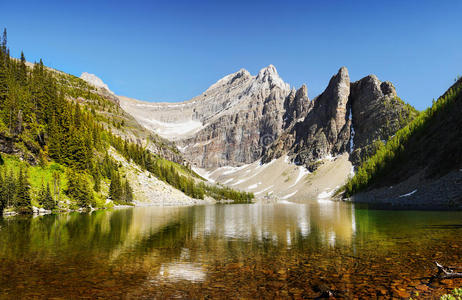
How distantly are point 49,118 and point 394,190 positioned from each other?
503 ft

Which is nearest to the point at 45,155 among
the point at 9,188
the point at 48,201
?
the point at 48,201

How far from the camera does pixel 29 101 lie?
102188 millimetres

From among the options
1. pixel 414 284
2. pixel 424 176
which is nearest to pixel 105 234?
pixel 414 284

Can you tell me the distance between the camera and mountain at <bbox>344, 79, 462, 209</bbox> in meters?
101

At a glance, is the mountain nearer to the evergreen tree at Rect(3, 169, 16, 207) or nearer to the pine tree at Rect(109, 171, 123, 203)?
the pine tree at Rect(109, 171, 123, 203)

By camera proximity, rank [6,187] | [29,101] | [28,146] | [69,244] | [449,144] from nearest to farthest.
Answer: [69,244] → [6,187] → [28,146] → [29,101] → [449,144]

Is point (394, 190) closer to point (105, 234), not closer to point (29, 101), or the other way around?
point (105, 234)

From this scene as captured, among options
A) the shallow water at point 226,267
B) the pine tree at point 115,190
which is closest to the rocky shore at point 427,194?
the shallow water at point 226,267

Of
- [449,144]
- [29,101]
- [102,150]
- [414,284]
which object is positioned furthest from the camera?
[102,150]

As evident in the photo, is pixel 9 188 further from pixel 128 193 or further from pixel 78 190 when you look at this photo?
pixel 128 193

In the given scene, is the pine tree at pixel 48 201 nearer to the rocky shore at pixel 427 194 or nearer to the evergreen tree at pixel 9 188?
the evergreen tree at pixel 9 188

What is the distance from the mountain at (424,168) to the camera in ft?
330

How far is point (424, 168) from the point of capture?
436 feet

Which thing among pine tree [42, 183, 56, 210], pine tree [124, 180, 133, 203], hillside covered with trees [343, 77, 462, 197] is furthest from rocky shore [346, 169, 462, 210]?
pine tree [42, 183, 56, 210]
